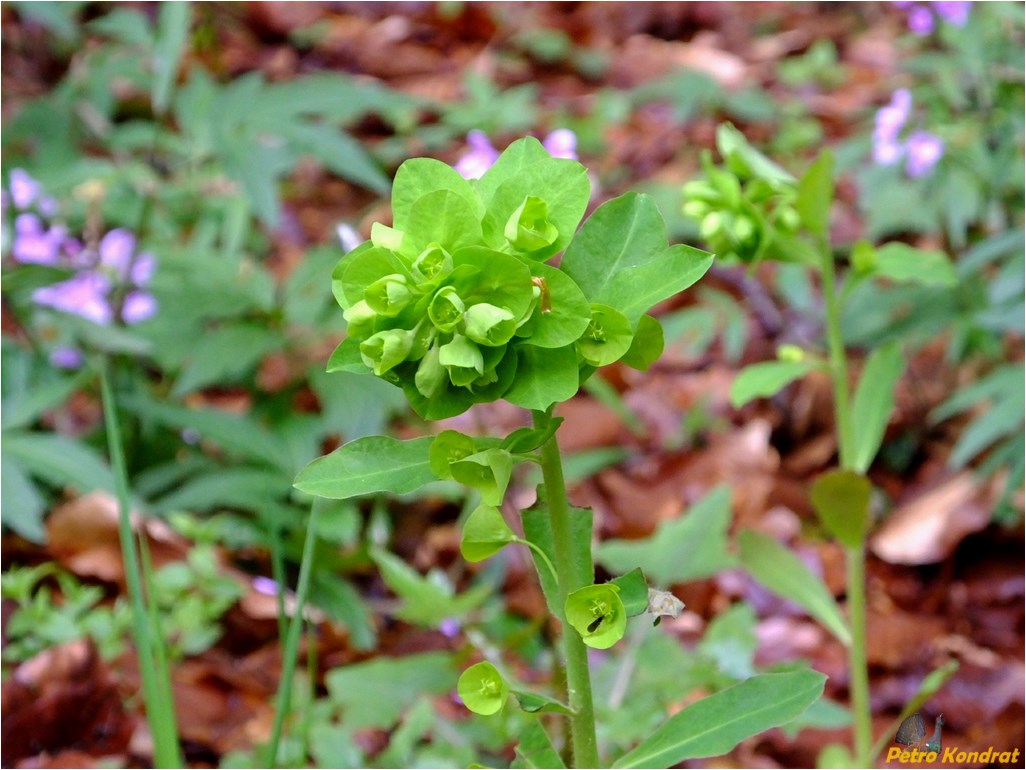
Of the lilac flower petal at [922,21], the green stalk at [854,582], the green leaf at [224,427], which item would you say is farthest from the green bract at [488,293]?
the lilac flower petal at [922,21]

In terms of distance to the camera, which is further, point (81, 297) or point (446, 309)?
point (81, 297)

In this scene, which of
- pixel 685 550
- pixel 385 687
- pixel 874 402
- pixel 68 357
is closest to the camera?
pixel 874 402

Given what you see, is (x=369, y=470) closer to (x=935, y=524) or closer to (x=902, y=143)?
(x=935, y=524)

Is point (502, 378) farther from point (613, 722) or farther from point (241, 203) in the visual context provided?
point (241, 203)

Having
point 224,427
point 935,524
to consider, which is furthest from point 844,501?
point 224,427

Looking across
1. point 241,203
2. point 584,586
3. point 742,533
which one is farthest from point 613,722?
point 241,203

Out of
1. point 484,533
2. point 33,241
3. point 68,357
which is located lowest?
point 68,357

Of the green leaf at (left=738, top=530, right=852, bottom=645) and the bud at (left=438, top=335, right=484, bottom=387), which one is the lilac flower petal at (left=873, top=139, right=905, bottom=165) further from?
the bud at (left=438, top=335, right=484, bottom=387)
